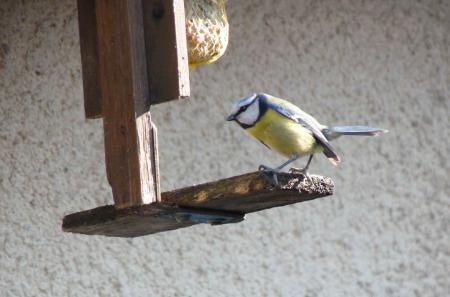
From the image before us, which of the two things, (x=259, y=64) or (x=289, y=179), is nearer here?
(x=289, y=179)

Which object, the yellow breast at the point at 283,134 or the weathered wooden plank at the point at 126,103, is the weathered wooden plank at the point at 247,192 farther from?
the yellow breast at the point at 283,134

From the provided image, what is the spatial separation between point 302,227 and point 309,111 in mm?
400

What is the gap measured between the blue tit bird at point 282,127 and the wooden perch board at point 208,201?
199 mm

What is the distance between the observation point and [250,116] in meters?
2.99

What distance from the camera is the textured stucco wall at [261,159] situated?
411cm

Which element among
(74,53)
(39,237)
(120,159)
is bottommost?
(39,237)

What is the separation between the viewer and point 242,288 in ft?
13.6

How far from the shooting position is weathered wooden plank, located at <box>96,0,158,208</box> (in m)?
2.56

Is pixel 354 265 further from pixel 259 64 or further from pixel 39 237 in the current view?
pixel 39 237

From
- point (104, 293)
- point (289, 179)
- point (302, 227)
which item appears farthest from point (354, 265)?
point (289, 179)

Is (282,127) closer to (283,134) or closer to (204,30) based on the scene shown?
(283,134)

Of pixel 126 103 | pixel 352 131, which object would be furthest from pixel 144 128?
pixel 352 131

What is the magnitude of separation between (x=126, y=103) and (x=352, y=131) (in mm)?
642

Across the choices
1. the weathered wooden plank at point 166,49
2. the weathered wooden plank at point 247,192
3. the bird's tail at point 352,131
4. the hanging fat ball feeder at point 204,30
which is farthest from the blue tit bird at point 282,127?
the weathered wooden plank at point 166,49
